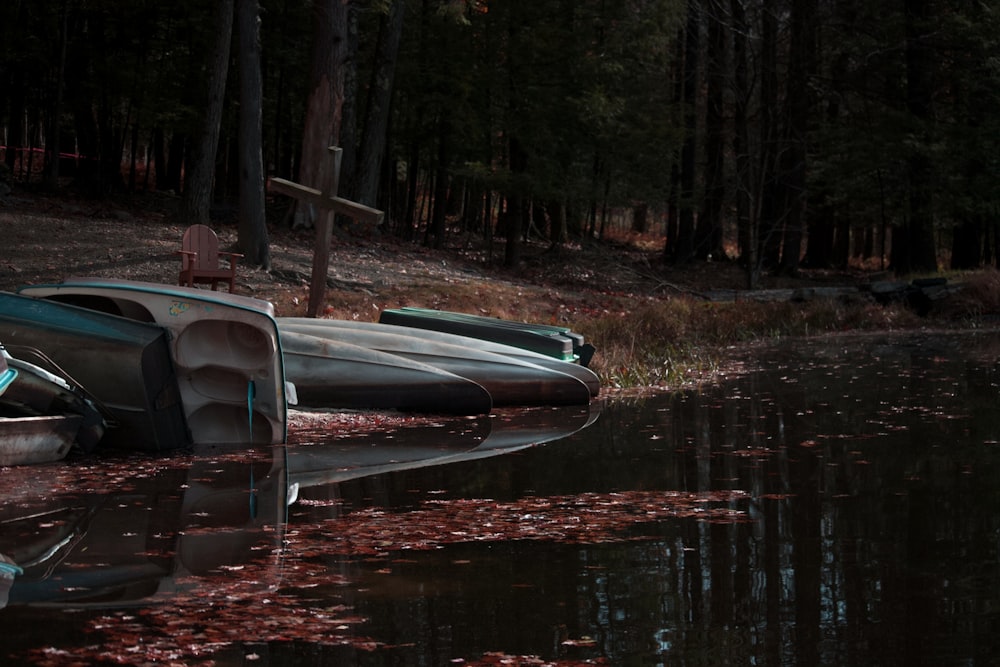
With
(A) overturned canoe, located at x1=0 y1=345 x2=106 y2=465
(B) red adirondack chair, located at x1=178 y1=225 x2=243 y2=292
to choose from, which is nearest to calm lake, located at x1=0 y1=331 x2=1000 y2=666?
(A) overturned canoe, located at x1=0 y1=345 x2=106 y2=465

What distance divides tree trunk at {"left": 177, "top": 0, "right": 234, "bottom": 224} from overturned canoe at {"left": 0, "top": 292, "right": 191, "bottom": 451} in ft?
43.8

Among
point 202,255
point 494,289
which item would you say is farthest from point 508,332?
point 494,289

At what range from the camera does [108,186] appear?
29.4 metres

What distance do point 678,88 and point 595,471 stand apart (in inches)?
984

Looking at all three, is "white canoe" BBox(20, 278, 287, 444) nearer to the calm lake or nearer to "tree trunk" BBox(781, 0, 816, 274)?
the calm lake

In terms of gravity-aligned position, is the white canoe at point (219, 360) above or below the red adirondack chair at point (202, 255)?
below

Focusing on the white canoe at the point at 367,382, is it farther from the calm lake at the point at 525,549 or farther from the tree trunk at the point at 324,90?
the tree trunk at the point at 324,90

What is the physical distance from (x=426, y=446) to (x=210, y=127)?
46.2ft

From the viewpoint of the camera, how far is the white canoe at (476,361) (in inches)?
459

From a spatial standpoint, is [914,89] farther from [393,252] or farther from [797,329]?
[393,252]

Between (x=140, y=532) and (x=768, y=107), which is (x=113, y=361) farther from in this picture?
(x=768, y=107)

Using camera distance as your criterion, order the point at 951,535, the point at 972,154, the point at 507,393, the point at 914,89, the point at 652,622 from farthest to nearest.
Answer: the point at 914,89 → the point at 972,154 → the point at 507,393 → the point at 951,535 → the point at 652,622

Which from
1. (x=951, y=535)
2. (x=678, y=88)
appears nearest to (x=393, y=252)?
(x=678, y=88)

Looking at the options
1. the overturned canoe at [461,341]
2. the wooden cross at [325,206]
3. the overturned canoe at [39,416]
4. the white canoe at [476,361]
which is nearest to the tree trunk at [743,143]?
the wooden cross at [325,206]
